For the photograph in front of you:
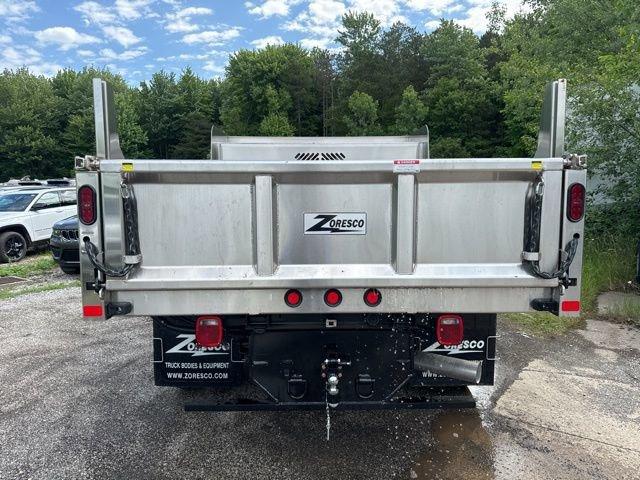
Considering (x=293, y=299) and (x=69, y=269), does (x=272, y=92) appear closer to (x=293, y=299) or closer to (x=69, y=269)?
(x=69, y=269)

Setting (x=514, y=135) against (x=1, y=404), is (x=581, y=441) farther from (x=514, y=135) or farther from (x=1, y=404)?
(x=514, y=135)

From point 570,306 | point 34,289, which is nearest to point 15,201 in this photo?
point 34,289

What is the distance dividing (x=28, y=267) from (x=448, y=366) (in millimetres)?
10714

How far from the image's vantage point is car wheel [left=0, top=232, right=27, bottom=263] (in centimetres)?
1173

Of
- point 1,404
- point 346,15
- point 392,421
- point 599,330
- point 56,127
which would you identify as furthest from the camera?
point 346,15

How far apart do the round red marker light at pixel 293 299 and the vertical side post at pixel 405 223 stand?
576 mm

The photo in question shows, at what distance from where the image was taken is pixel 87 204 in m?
2.71

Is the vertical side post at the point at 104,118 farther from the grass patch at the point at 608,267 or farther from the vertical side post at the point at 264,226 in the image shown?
the grass patch at the point at 608,267

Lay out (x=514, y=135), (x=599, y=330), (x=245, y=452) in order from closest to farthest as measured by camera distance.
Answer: (x=245, y=452) → (x=599, y=330) → (x=514, y=135)

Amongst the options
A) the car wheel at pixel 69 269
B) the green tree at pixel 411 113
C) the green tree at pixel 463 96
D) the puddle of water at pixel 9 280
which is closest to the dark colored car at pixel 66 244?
the car wheel at pixel 69 269

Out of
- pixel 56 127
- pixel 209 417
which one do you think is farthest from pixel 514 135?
pixel 56 127

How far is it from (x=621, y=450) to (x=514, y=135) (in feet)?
98.3

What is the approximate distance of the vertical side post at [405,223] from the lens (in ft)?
8.95

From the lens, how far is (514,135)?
30641mm
